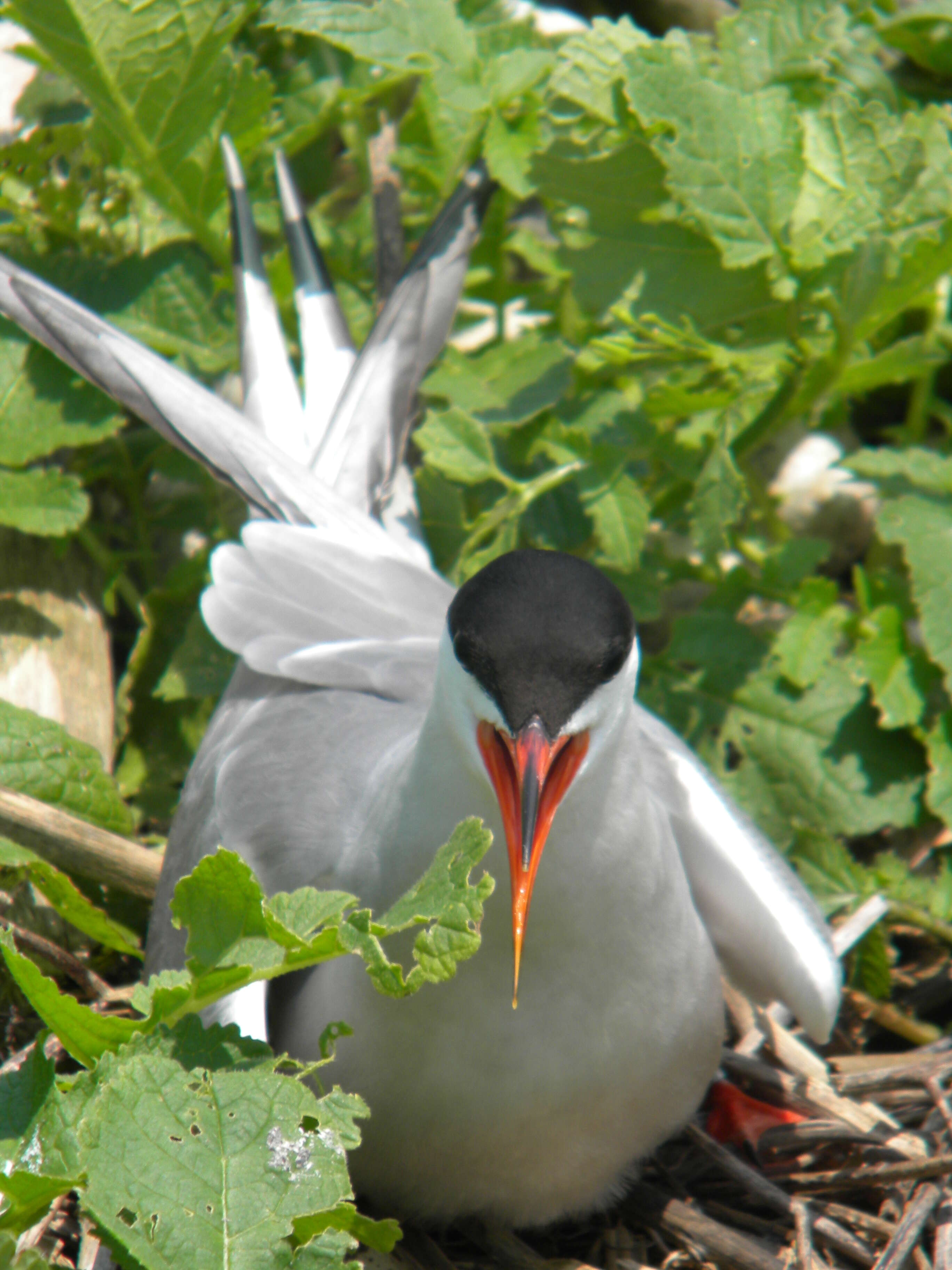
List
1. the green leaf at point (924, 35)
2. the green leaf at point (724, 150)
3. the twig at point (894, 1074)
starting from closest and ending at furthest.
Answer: the twig at point (894, 1074) < the green leaf at point (724, 150) < the green leaf at point (924, 35)

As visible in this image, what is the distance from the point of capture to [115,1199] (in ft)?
5.93

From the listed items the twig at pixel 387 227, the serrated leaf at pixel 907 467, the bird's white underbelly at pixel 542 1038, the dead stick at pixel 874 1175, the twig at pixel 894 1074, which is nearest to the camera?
the bird's white underbelly at pixel 542 1038

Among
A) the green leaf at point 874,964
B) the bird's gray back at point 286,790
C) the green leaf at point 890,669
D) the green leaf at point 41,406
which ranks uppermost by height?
the green leaf at point 41,406

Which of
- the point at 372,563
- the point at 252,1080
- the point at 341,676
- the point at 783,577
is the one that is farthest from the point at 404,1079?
the point at 783,577

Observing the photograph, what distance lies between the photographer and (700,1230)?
257 centimetres

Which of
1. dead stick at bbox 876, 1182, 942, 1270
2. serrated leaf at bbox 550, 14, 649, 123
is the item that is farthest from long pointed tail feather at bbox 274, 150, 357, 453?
dead stick at bbox 876, 1182, 942, 1270

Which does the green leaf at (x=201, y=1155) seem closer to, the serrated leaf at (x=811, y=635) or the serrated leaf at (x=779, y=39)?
the serrated leaf at (x=811, y=635)

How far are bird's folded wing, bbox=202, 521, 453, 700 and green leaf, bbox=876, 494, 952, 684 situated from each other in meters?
1.09

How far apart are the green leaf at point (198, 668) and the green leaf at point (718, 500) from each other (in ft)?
3.82

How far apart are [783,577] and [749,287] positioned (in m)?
0.74

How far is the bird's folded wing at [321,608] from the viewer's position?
282 centimetres

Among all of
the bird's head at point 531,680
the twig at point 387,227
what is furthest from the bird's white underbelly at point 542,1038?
the twig at point 387,227

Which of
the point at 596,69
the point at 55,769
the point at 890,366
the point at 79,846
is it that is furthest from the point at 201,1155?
the point at 596,69

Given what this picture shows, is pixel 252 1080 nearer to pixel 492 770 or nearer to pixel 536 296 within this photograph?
pixel 492 770
